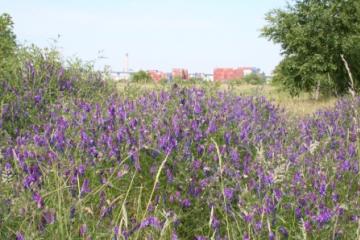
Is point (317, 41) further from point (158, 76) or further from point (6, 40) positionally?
point (6, 40)

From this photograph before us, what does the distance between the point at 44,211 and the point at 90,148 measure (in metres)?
1.08

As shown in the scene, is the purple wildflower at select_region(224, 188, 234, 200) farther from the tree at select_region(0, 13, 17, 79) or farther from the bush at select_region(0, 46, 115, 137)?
the tree at select_region(0, 13, 17, 79)

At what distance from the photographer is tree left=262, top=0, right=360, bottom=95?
1594cm

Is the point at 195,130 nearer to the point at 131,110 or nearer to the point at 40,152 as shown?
the point at 131,110

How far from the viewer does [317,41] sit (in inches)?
627

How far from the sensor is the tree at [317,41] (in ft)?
52.3

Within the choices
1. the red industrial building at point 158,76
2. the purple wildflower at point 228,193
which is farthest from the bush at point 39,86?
the purple wildflower at point 228,193

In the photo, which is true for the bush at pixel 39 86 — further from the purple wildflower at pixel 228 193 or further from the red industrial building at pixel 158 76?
the purple wildflower at pixel 228 193

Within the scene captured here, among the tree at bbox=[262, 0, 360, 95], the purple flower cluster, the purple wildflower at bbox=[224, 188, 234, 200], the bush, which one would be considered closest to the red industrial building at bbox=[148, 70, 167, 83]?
the bush

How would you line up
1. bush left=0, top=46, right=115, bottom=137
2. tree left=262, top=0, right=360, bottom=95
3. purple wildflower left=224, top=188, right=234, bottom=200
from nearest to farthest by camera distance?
purple wildflower left=224, top=188, right=234, bottom=200 → bush left=0, top=46, right=115, bottom=137 → tree left=262, top=0, right=360, bottom=95

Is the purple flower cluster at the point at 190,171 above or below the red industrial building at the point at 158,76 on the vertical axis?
below

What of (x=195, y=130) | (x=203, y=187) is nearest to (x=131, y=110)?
(x=195, y=130)

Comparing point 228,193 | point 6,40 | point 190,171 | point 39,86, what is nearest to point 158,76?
point 6,40

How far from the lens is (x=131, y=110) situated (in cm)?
416
